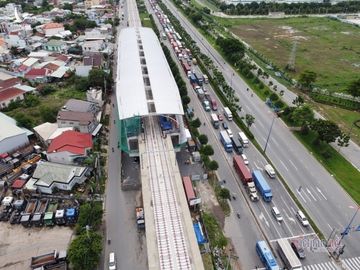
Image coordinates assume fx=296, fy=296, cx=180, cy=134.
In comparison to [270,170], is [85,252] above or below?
above

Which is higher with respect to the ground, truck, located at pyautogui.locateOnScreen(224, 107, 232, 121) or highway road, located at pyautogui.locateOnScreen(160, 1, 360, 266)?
truck, located at pyautogui.locateOnScreen(224, 107, 232, 121)

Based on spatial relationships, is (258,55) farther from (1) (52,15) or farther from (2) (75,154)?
(1) (52,15)

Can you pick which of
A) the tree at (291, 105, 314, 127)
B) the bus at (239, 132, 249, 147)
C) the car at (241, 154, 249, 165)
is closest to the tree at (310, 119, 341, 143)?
the tree at (291, 105, 314, 127)

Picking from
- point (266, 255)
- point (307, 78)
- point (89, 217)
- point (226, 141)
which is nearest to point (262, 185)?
point (266, 255)

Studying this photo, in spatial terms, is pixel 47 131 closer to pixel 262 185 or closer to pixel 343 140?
pixel 262 185

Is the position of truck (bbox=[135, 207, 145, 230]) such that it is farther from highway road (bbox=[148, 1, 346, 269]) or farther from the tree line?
the tree line

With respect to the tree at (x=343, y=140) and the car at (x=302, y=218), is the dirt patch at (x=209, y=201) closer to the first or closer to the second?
the car at (x=302, y=218)

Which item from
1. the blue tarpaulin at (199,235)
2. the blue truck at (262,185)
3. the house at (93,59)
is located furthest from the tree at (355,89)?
the house at (93,59)
